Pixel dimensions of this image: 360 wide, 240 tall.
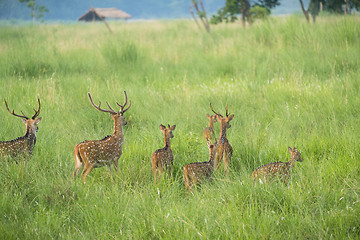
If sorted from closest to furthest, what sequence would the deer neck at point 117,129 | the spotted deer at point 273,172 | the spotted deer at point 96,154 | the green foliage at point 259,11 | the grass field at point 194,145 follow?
1. the grass field at point 194,145
2. the spotted deer at point 273,172
3. the spotted deer at point 96,154
4. the deer neck at point 117,129
5. the green foliage at point 259,11

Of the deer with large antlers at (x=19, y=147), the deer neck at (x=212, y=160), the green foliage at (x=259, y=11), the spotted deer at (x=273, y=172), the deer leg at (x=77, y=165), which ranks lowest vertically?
the spotted deer at (x=273, y=172)

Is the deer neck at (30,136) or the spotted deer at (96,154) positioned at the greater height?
the deer neck at (30,136)

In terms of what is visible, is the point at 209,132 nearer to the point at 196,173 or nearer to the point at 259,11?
the point at 196,173

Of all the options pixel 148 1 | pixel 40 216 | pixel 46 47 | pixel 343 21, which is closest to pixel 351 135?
pixel 40 216

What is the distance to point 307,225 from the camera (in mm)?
3326

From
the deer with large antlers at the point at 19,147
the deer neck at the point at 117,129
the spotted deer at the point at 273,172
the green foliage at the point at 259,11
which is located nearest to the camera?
the spotted deer at the point at 273,172

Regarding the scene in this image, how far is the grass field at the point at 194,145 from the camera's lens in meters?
3.36

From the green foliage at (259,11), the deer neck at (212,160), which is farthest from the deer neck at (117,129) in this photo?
the green foliage at (259,11)

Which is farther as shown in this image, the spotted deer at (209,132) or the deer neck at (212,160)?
the spotted deer at (209,132)

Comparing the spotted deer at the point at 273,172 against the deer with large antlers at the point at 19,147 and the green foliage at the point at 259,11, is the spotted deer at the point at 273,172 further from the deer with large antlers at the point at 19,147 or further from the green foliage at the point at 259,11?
the green foliage at the point at 259,11

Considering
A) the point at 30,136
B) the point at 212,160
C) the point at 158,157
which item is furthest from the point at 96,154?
the point at 212,160

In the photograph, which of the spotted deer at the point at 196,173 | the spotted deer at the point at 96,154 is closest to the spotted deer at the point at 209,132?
the spotted deer at the point at 196,173

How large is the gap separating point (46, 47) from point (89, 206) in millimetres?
8180

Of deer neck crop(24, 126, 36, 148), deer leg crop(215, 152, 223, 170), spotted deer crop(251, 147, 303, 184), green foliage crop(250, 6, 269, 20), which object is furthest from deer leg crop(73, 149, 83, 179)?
green foliage crop(250, 6, 269, 20)
